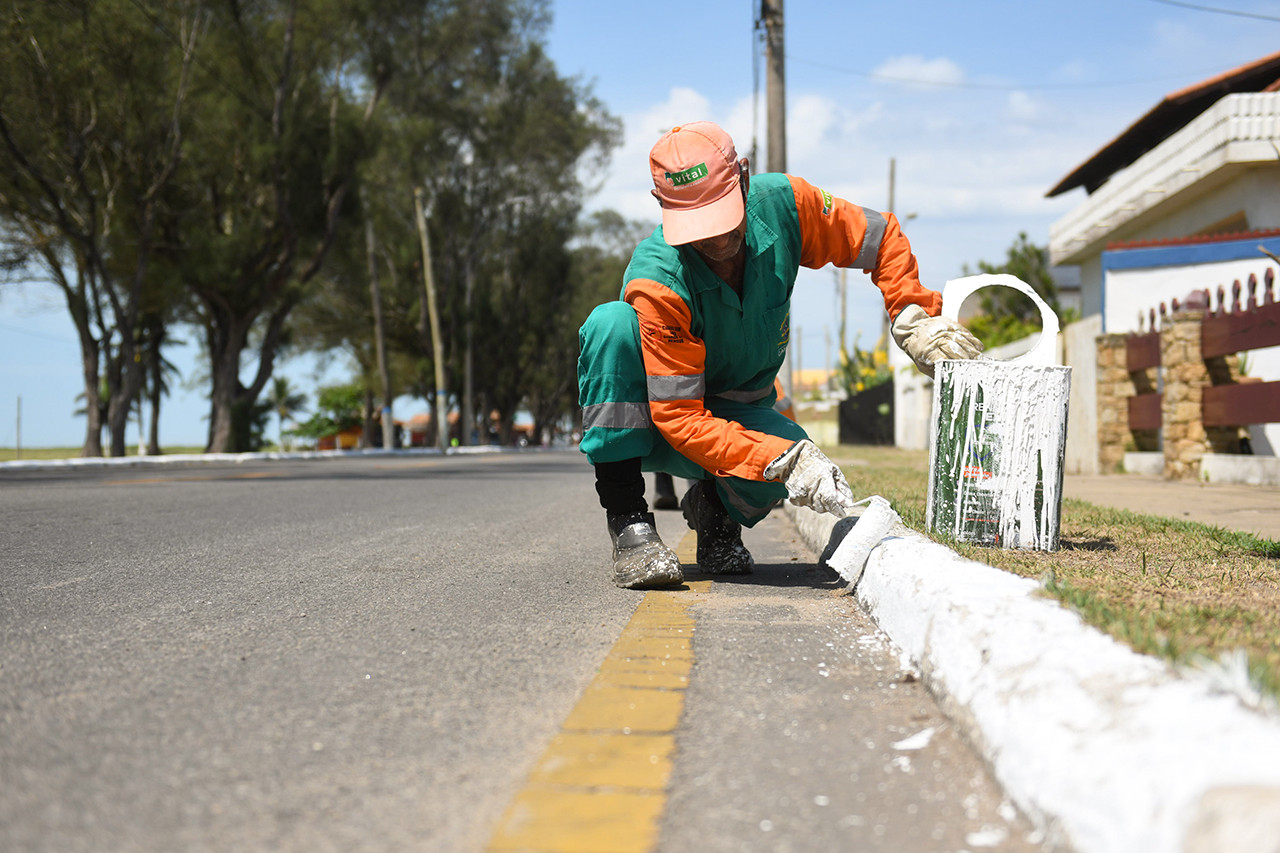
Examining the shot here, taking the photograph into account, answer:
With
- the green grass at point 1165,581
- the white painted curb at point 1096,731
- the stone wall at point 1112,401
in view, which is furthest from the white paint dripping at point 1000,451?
the stone wall at point 1112,401

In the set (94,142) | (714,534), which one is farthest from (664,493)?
(94,142)

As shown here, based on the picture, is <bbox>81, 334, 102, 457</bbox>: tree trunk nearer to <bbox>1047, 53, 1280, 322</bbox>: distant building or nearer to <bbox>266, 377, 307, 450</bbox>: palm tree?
<bbox>1047, 53, 1280, 322</bbox>: distant building

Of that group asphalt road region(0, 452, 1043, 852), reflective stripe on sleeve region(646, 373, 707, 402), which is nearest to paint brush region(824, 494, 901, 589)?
asphalt road region(0, 452, 1043, 852)

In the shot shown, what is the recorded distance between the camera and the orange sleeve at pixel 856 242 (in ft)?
13.3

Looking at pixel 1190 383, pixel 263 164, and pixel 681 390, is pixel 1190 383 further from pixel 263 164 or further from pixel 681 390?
pixel 263 164

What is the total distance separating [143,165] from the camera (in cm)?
2400

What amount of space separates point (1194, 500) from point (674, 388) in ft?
17.0

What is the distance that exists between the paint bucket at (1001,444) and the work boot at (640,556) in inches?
39.3

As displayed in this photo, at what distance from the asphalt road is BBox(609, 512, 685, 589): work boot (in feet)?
0.34

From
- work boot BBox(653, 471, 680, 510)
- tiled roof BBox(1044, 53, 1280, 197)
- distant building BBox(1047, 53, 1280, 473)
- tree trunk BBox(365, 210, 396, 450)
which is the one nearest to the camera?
work boot BBox(653, 471, 680, 510)

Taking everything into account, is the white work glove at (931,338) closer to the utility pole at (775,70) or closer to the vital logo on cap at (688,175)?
the vital logo on cap at (688,175)

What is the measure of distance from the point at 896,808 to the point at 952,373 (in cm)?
228

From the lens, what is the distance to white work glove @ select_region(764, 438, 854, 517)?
11.1 feet

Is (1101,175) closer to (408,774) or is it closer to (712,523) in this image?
(712,523)
